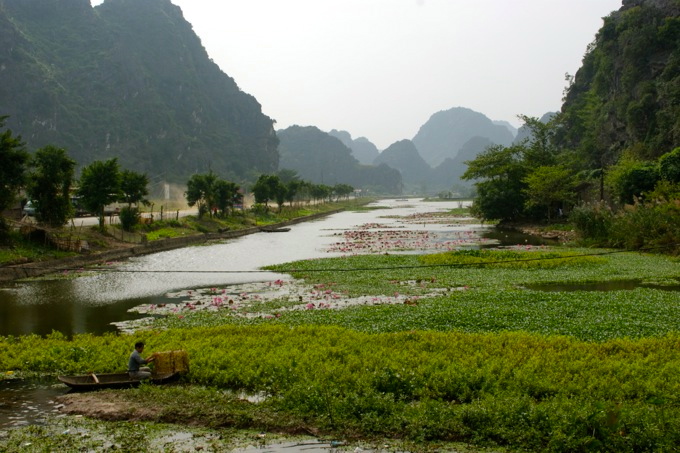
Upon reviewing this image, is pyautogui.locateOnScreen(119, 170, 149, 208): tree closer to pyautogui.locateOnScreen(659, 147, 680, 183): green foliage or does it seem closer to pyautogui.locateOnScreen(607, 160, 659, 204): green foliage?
pyautogui.locateOnScreen(607, 160, 659, 204): green foliage

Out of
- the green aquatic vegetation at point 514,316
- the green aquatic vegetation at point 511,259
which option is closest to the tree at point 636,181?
the green aquatic vegetation at point 511,259

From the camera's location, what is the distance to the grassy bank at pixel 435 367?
1058 centimetres

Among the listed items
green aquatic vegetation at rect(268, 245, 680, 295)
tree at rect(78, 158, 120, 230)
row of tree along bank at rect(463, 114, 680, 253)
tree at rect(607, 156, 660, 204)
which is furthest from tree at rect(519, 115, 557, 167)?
tree at rect(78, 158, 120, 230)

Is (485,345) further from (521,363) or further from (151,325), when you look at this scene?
(151,325)

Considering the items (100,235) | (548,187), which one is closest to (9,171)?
(100,235)

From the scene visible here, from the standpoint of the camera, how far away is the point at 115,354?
16.1 metres

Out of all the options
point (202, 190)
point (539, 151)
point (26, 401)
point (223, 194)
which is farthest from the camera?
point (539, 151)

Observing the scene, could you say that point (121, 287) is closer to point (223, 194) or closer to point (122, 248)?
point (122, 248)

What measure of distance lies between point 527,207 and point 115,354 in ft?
210

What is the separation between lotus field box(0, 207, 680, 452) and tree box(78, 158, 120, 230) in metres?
29.4

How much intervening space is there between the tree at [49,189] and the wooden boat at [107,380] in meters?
33.9

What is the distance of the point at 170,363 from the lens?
14406 millimetres

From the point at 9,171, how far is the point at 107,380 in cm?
3091

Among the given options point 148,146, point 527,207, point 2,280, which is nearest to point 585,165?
point 527,207
